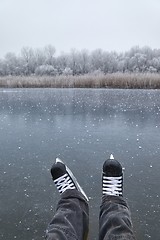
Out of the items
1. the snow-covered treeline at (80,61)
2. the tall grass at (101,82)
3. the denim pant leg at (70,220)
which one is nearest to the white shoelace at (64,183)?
the denim pant leg at (70,220)

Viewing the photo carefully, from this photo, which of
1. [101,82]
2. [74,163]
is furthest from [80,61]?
[74,163]

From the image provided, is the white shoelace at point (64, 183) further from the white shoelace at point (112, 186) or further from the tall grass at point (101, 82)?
the tall grass at point (101, 82)

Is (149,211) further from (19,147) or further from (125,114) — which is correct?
(125,114)

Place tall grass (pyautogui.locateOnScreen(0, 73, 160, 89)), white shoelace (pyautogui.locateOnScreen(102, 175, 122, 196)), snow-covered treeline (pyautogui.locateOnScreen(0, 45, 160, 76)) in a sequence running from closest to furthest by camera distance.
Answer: white shoelace (pyautogui.locateOnScreen(102, 175, 122, 196)) → tall grass (pyautogui.locateOnScreen(0, 73, 160, 89)) → snow-covered treeline (pyautogui.locateOnScreen(0, 45, 160, 76))

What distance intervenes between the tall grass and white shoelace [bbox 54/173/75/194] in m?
12.1

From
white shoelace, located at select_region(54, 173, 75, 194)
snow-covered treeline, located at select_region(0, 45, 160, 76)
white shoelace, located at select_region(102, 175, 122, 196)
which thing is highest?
snow-covered treeline, located at select_region(0, 45, 160, 76)

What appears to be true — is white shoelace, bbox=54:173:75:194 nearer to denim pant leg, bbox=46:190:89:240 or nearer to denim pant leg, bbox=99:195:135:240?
denim pant leg, bbox=46:190:89:240

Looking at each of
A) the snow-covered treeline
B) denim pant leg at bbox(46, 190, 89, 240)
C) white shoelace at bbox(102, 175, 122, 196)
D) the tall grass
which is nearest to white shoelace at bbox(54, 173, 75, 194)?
denim pant leg at bbox(46, 190, 89, 240)

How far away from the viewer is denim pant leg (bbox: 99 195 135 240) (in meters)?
1.16

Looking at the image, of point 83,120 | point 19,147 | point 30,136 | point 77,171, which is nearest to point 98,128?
point 83,120

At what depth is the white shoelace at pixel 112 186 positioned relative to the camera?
1.56 meters

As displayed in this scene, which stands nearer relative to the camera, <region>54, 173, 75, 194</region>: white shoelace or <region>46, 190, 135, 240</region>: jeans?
<region>46, 190, 135, 240</region>: jeans

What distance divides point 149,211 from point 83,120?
132 inches

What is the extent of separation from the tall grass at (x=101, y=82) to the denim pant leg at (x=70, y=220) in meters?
12.3
